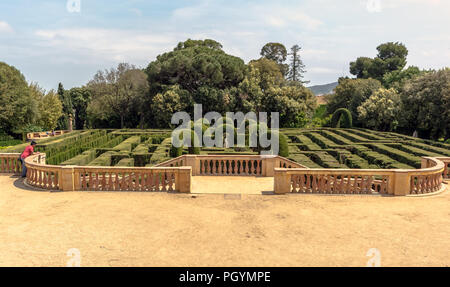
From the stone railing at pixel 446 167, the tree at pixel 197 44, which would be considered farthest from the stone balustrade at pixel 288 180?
the tree at pixel 197 44

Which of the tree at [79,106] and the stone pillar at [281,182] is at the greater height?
the tree at [79,106]

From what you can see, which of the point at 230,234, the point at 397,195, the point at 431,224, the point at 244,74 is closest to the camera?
the point at 230,234

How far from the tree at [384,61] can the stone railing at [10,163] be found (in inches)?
3130

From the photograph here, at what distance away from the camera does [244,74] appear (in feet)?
167

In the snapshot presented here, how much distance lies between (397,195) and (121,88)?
48280 millimetres

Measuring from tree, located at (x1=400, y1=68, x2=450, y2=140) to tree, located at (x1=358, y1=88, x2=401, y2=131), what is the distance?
2878 millimetres

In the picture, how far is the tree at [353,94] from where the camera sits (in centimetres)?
5403

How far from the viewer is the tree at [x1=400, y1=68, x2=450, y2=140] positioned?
118 feet

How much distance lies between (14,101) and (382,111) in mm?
45451

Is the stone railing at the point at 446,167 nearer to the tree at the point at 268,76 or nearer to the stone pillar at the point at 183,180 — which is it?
the stone pillar at the point at 183,180
